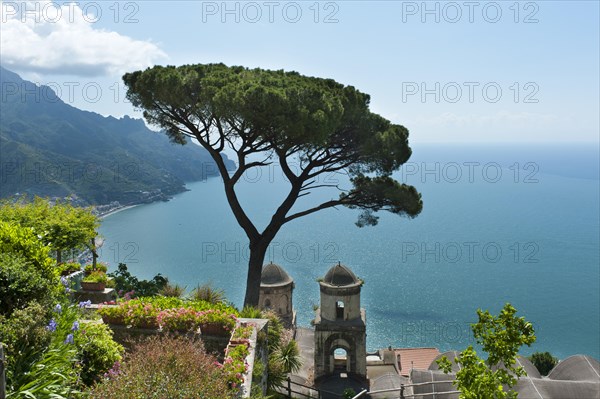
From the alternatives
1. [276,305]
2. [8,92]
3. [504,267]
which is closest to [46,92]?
[8,92]

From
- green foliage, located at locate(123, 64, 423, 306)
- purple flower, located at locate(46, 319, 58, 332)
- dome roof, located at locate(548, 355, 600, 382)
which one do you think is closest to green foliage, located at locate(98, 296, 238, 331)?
purple flower, located at locate(46, 319, 58, 332)

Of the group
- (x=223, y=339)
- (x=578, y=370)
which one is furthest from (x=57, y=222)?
(x=578, y=370)

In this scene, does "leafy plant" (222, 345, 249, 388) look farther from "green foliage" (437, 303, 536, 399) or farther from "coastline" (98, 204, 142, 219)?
"coastline" (98, 204, 142, 219)

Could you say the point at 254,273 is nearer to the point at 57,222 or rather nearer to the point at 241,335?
the point at 57,222

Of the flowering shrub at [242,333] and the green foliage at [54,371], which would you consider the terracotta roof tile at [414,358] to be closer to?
the flowering shrub at [242,333]

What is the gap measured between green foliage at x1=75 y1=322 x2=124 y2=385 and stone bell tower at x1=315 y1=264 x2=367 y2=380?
13053 mm

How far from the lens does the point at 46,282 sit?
6656 millimetres

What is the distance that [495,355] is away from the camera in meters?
6.07

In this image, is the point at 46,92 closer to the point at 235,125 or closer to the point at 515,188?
the point at 515,188

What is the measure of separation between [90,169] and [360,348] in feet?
343

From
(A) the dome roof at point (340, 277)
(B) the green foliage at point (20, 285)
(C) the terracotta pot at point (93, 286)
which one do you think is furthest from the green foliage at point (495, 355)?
(A) the dome roof at point (340, 277)

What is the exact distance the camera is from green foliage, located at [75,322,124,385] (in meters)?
6.38

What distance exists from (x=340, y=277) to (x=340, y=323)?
6.85ft

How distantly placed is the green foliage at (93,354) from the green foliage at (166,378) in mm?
552
